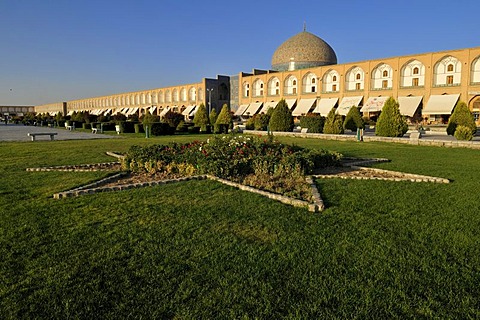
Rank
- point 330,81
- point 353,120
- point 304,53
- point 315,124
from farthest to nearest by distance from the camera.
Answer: point 304,53, point 330,81, point 353,120, point 315,124

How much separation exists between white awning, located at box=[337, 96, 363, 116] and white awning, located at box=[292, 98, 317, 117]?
3.73m

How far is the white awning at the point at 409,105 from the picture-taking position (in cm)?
3203

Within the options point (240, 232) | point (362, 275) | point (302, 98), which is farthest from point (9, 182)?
point (302, 98)

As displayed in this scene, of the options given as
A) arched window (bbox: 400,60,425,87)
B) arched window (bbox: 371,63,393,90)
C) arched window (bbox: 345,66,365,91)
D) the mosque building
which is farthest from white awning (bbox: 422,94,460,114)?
arched window (bbox: 345,66,365,91)

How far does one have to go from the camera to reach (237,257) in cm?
290

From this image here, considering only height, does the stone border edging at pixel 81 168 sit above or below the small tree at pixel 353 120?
below

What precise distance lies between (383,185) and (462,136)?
459 inches

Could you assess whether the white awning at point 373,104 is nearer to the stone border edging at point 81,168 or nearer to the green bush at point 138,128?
the green bush at point 138,128

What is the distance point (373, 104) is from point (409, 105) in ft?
10.9

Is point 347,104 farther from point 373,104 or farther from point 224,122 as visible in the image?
point 224,122

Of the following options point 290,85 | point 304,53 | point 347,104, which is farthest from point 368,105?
point 304,53

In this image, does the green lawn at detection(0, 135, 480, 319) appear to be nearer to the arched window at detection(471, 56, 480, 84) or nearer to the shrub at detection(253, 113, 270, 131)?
the shrub at detection(253, 113, 270, 131)

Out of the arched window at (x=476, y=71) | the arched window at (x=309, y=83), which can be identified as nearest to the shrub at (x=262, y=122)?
the arched window at (x=309, y=83)

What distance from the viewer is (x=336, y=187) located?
548cm
